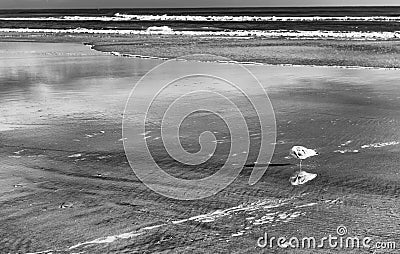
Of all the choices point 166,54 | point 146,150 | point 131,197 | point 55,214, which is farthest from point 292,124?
point 166,54

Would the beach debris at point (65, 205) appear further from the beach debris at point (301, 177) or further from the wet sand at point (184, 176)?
the beach debris at point (301, 177)

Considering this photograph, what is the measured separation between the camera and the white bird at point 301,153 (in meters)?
6.06

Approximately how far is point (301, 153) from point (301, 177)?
2.27 feet

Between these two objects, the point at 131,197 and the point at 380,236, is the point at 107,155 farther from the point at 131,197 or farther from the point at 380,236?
the point at 380,236

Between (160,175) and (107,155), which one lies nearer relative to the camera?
(160,175)

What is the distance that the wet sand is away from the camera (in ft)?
13.6

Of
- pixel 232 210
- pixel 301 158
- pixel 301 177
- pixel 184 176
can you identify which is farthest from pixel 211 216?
pixel 301 158

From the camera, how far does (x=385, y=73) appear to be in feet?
44.5

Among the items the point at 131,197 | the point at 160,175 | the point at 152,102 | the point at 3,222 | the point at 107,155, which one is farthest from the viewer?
the point at 152,102

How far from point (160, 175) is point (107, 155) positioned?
105cm

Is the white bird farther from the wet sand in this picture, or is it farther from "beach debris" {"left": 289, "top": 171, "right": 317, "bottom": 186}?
"beach debris" {"left": 289, "top": 171, "right": 317, "bottom": 186}

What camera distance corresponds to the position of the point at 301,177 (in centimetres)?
544

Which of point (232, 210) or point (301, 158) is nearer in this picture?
point (232, 210)

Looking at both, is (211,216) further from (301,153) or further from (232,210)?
(301,153)
